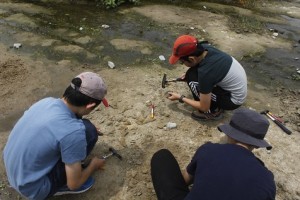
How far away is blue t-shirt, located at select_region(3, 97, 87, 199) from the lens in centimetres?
269

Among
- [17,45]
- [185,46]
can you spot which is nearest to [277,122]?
[185,46]

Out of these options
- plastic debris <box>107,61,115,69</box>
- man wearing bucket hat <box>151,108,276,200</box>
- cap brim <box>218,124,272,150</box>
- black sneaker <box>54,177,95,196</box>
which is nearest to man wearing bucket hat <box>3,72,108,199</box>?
black sneaker <box>54,177,95,196</box>

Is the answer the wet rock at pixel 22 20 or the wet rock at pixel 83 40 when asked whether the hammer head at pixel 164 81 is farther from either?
the wet rock at pixel 22 20

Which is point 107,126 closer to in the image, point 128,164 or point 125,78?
point 128,164

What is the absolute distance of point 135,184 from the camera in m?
3.59

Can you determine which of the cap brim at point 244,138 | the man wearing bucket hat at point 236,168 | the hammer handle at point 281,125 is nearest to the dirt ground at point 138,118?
the hammer handle at point 281,125

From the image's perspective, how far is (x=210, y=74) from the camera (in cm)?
379

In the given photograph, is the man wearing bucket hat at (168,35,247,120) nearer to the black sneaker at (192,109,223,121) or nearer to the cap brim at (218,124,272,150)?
the black sneaker at (192,109,223,121)

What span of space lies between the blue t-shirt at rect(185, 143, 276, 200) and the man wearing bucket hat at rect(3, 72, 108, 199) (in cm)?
106

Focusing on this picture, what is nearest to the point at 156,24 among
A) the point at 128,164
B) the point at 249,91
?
the point at 249,91

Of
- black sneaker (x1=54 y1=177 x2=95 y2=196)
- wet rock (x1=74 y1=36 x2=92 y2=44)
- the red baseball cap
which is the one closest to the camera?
black sneaker (x1=54 y1=177 x2=95 y2=196)

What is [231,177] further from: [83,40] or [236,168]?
[83,40]

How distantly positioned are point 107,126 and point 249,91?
2.32m

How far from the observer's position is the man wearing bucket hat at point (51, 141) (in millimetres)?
2693
